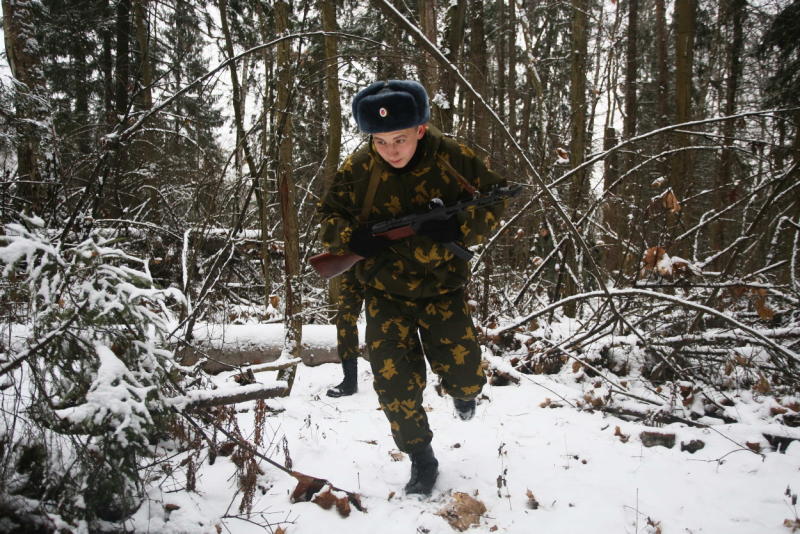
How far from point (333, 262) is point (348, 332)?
1386mm

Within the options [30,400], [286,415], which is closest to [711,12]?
[286,415]

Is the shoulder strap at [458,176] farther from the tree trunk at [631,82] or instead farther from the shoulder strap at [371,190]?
the tree trunk at [631,82]

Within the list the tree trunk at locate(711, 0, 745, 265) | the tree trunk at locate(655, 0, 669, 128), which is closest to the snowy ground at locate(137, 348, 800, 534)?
the tree trunk at locate(711, 0, 745, 265)

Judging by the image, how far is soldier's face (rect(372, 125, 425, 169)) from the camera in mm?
2178

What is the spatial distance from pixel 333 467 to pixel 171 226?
12.2ft

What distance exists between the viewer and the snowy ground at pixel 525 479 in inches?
79.9

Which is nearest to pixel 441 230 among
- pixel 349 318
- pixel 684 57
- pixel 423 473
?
pixel 423 473

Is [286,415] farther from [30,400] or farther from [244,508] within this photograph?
[30,400]

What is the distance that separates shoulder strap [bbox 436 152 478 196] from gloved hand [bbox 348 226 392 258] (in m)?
0.46

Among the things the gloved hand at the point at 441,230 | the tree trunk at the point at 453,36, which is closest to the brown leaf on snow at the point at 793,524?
the gloved hand at the point at 441,230

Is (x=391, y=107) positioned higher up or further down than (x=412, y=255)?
higher up

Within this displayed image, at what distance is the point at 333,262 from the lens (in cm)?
247

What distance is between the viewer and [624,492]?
2254mm

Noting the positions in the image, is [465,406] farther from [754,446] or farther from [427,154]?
[754,446]
